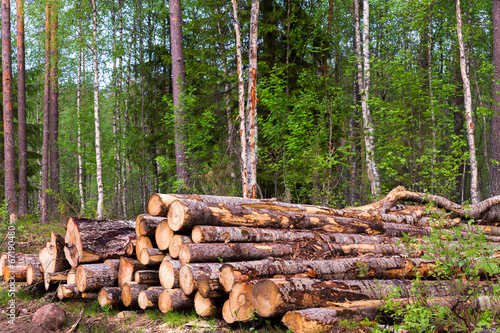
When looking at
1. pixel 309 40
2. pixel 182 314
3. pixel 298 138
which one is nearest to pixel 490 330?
pixel 182 314

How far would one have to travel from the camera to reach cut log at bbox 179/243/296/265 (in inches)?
189

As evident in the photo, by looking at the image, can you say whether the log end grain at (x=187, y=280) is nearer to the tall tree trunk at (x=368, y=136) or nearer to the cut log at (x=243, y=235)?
the cut log at (x=243, y=235)

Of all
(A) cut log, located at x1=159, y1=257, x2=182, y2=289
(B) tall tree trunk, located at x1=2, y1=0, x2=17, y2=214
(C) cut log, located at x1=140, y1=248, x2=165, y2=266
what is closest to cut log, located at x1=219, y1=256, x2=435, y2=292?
(A) cut log, located at x1=159, y1=257, x2=182, y2=289

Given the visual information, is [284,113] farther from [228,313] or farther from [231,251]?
[228,313]

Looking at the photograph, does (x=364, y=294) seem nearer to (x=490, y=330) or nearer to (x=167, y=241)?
(x=490, y=330)

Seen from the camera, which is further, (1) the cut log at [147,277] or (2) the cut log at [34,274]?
(2) the cut log at [34,274]

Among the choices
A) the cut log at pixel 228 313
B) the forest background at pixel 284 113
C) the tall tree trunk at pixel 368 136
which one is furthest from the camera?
the tall tree trunk at pixel 368 136

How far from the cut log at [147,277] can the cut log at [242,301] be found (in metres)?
1.74

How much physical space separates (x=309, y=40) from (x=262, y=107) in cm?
326

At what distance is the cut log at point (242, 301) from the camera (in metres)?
4.05

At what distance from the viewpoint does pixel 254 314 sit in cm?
416

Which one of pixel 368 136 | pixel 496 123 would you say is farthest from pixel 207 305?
pixel 496 123

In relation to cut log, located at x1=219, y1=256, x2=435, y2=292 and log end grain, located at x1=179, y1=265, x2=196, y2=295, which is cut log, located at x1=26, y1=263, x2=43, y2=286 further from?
cut log, located at x1=219, y1=256, x2=435, y2=292

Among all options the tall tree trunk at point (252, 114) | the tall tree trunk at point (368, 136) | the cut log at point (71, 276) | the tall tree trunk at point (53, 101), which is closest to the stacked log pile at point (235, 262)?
the cut log at point (71, 276)
